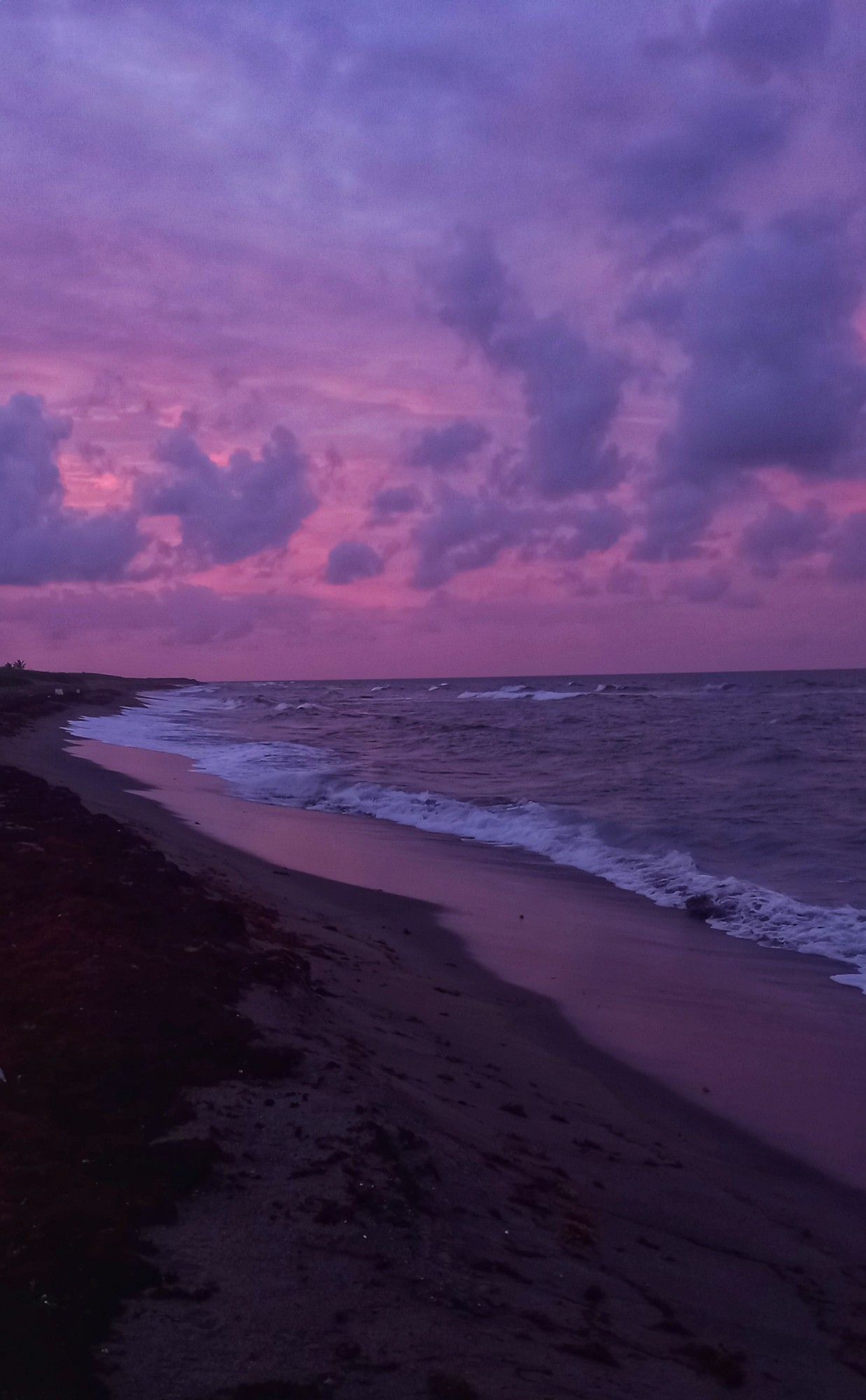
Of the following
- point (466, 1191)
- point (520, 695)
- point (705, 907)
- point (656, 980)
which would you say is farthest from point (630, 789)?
point (520, 695)

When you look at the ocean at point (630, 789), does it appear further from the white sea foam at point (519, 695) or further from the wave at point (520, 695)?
the white sea foam at point (519, 695)

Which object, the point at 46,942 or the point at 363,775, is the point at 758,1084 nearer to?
the point at 46,942

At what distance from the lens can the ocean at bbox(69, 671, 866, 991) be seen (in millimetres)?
12266

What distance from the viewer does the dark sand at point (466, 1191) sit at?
3.28 meters

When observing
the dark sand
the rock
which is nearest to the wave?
the rock

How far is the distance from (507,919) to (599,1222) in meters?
6.39

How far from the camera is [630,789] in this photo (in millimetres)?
20703

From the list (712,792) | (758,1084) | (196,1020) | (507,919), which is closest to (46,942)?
(196,1020)

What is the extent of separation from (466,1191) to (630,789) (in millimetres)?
16716

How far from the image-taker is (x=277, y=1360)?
3109mm

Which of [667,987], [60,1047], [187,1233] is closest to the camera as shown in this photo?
[187,1233]

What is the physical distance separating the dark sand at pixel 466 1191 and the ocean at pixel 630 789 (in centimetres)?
332

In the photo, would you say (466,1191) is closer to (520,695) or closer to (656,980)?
(656,980)

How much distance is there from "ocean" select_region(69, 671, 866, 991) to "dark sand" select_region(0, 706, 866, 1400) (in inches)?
131
